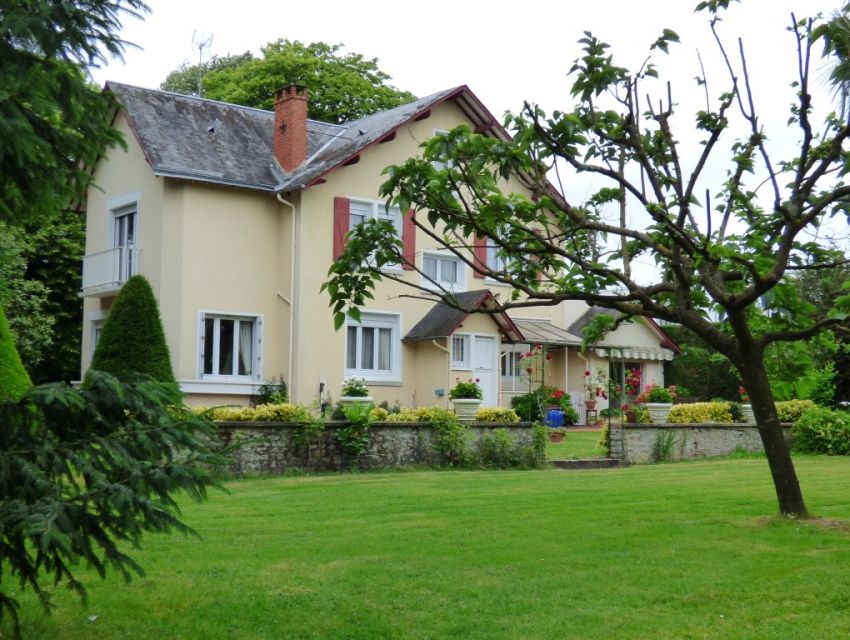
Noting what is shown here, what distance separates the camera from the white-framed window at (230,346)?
2377 centimetres

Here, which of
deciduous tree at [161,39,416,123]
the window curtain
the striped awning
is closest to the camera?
the window curtain

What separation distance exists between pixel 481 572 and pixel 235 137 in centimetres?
1953

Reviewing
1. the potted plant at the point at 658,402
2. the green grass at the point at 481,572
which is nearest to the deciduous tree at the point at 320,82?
the potted plant at the point at 658,402

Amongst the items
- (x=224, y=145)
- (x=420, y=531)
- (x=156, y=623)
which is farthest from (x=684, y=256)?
(x=224, y=145)

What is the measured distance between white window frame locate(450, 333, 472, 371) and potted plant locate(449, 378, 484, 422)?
1.48 feet

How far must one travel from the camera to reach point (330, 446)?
17.0 meters

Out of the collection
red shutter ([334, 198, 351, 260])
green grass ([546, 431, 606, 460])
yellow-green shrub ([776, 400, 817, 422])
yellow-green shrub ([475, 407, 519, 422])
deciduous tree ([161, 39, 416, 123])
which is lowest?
green grass ([546, 431, 606, 460])

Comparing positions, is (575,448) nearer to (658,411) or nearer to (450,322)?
(658,411)

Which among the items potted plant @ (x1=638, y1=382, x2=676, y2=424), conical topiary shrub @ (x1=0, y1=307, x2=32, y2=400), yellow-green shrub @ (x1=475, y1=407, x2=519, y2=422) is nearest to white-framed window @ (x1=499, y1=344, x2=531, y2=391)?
potted plant @ (x1=638, y1=382, x2=676, y2=424)

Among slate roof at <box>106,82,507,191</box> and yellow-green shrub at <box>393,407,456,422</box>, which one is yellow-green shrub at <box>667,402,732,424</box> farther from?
slate roof at <box>106,82,507,191</box>

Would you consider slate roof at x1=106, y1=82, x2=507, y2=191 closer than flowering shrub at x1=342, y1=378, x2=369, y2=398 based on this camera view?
No

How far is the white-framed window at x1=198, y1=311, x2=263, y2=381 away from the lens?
936 inches

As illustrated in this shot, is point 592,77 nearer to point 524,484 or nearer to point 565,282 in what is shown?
point 565,282

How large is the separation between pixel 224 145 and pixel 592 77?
16650 mm
